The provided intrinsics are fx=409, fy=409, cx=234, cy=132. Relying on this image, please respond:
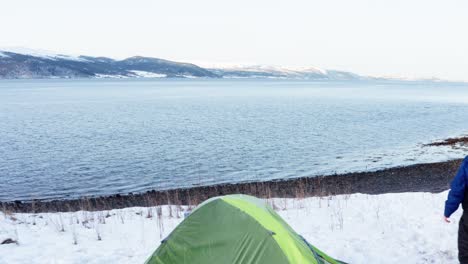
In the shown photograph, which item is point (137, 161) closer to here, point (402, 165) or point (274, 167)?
point (274, 167)

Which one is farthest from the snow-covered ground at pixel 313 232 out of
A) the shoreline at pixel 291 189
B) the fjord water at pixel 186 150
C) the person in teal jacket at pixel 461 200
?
the fjord water at pixel 186 150

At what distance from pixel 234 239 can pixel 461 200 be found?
3452 millimetres

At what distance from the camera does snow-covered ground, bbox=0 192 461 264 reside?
26.9ft

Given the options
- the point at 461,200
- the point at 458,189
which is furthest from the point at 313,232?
the point at 458,189

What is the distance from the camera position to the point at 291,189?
2120cm

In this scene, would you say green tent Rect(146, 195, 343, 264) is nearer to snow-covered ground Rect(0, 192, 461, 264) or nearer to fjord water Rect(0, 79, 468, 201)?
snow-covered ground Rect(0, 192, 461, 264)

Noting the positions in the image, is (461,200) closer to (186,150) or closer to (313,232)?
(313,232)

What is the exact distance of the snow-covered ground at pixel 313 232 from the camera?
323 inches

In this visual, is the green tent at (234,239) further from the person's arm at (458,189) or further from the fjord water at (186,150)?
the fjord water at (186,150)

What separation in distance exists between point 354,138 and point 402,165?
13.3m

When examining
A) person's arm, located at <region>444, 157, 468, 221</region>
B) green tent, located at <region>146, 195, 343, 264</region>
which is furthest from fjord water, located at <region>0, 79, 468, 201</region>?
person's arm, located at <region>444, 157, 468, 221</region>

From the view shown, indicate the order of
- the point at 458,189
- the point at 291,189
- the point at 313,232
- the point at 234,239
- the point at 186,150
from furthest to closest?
the point at 186,150
the point at 291,189
the point at 313,232
the point at 458,189
the point at 234,239

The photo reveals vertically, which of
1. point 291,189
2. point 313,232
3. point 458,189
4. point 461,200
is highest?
point 458,189

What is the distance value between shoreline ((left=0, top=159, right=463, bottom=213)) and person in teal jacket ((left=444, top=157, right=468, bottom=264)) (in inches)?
451
